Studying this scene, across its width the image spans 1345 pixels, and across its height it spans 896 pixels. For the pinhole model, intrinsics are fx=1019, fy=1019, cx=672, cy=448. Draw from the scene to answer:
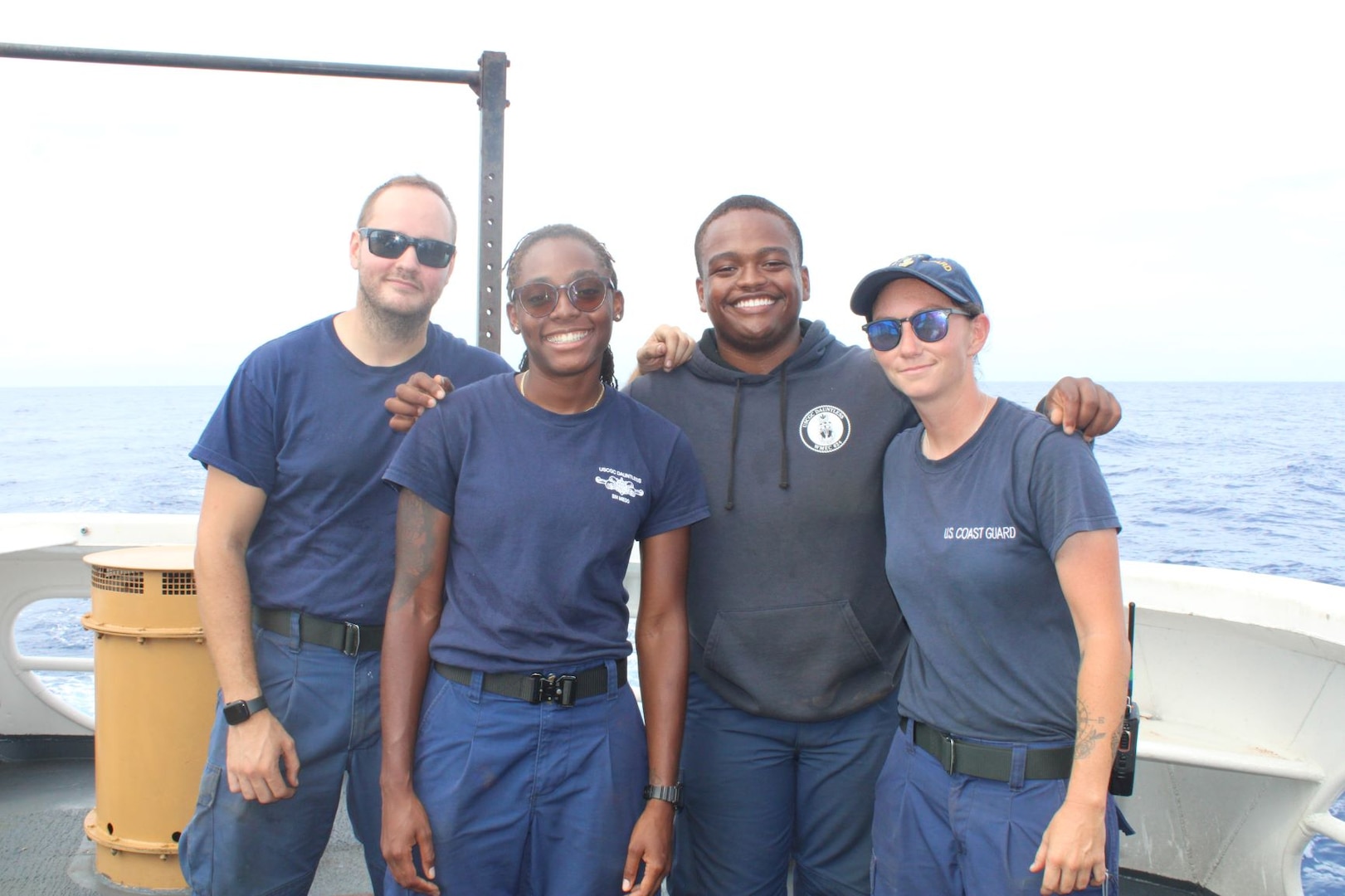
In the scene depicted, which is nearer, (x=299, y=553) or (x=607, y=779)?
(x=607, y=779)

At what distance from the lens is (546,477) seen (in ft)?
7.79

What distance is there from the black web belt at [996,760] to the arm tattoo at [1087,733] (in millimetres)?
74

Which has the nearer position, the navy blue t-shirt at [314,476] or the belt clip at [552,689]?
the belt clip at [552,689]

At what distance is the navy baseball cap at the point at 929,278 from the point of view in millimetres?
2422

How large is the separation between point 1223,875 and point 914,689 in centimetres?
262

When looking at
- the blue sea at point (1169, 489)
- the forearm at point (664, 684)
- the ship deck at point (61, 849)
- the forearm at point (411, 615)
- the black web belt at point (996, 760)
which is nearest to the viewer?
the black web belt at point (996, 760)

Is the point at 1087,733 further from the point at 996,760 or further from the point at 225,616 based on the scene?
the point at 225,616

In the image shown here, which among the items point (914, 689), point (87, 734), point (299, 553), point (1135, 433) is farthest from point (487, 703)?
point (1135, 433)

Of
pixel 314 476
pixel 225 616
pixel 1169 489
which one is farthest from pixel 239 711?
pixel 1169 489

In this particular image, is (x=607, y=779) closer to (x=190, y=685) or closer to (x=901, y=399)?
(x=901, y=399)

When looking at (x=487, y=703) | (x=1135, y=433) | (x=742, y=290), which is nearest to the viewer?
(x=487, y=703)

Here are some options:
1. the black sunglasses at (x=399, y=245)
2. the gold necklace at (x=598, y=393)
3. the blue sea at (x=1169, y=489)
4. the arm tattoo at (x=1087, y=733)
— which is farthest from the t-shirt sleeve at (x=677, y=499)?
the blue sea at (x=1169, y=489)

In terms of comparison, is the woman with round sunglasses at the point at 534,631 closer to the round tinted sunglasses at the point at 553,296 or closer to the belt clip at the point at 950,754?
the round tinted sunglasses at the point at 553,296

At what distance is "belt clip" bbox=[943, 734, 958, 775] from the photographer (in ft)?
7.57
